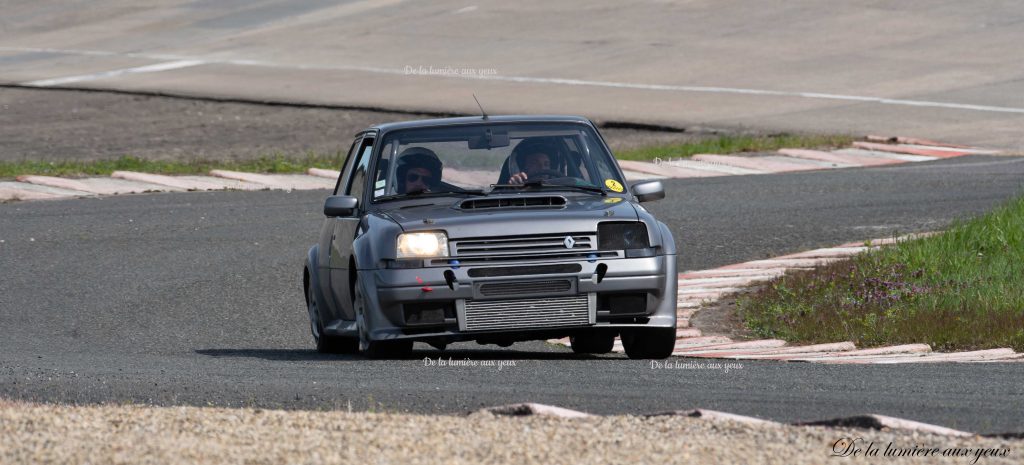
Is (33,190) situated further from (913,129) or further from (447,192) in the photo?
(913,129)

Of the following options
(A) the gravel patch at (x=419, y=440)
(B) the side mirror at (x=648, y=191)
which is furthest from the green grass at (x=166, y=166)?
(A) the gravel patch at (x=419, y=440)

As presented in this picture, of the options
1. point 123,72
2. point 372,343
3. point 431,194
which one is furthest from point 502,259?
point 123,72

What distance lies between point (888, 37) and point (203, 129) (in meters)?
14.1

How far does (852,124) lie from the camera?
2492 centimetres

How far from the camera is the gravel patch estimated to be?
570 cm

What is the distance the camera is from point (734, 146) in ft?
75.0

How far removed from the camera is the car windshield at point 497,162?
390 inches

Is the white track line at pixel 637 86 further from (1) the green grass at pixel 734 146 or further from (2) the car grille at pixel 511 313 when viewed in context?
(2) the car grille at pixel 511 313

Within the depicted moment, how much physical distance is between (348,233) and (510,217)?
4.24 ft

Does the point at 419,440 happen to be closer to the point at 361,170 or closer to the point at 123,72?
the point at 361,170

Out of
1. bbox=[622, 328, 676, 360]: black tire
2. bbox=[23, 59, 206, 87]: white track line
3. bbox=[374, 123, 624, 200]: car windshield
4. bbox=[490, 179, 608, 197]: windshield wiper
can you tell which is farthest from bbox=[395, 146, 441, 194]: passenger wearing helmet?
bbox=[23, 59, 206, 87]: white track line

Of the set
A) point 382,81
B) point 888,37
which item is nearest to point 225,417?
point 382,81

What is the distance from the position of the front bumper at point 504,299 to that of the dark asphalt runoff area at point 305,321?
0.21 m

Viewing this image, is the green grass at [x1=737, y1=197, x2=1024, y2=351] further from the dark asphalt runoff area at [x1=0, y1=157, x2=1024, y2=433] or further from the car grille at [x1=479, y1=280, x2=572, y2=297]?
the car grille at [x1=479, y1=280, x2=572, y2=297]
